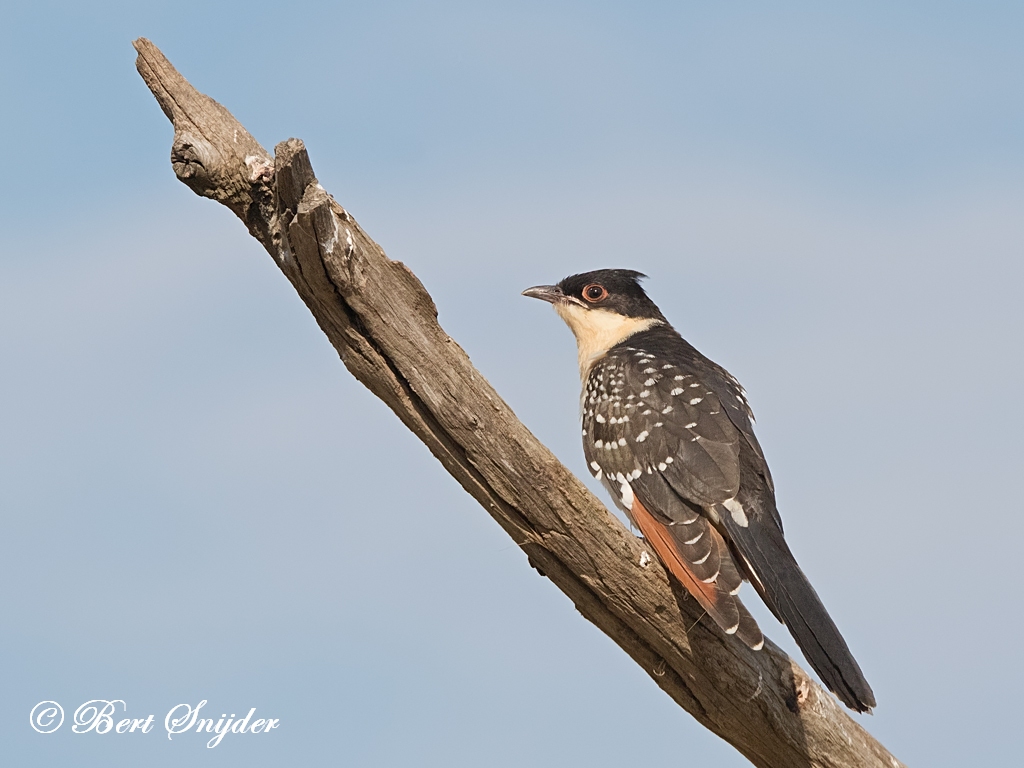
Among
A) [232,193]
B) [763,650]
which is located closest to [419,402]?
[232,193]

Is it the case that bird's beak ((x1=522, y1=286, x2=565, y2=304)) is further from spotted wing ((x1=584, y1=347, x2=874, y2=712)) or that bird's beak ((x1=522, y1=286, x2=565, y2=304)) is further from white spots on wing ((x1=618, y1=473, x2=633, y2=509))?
white spots on wing ((x1=618, y1=473, x2=633, y2=509))

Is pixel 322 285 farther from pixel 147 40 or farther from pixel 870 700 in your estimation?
pixel 870 700

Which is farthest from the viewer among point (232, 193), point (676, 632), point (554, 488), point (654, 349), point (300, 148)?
point (654, 349)

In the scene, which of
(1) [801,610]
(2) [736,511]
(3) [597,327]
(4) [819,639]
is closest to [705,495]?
(2) [736,511]

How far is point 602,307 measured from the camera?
7770 millimetres

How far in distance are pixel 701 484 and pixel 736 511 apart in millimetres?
238

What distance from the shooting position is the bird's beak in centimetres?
790

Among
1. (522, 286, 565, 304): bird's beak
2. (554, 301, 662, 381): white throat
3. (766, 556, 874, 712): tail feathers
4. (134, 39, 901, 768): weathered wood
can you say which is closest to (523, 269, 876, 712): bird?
(766, 556, 874, 712): tail feathers

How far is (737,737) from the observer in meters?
5.37

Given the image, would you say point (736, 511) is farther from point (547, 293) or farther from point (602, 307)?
point (547, 293)

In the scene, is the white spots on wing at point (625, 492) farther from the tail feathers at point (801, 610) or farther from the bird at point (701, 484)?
the tail feathers at point (801, 610)

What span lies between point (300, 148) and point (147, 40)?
115 cm

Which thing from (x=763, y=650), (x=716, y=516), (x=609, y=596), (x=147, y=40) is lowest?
(x=763, y=650)

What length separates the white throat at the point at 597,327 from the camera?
7625 millimetres
